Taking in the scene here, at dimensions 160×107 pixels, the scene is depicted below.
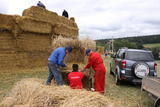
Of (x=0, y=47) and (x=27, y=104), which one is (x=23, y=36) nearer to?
(x=0, y=47)

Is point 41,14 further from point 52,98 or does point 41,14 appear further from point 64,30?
point 52,98

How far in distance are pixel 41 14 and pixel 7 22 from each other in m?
2.56

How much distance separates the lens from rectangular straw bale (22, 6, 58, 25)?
12.6 m

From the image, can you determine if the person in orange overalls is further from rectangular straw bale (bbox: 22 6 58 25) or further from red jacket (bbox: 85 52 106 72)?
rectangular straw bale (bbox: 22 6 58 25)

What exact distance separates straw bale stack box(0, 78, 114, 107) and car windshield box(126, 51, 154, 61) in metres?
5.78

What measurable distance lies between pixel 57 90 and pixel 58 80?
2371mm

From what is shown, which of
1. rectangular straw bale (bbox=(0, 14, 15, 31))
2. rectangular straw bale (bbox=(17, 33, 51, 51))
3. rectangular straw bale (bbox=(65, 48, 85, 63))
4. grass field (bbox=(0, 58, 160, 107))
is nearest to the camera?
grass field (bbox=(0, 58, 160, 107))

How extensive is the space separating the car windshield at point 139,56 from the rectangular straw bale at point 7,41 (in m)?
6.31

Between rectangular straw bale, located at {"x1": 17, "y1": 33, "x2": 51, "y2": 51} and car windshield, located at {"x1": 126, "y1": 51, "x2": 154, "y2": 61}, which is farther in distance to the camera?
rectangular straw bale, located at {"x1": 17, "y1": 33, "x2": 51, "y2": 51}

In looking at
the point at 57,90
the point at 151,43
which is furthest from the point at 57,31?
the point at 151,43

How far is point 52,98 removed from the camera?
4578 mm

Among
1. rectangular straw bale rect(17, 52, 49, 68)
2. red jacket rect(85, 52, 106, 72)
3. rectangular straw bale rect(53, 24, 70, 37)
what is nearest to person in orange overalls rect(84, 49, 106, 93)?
red jacket rect(85, 52, 106, 72)

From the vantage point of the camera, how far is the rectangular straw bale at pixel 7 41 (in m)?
11.4

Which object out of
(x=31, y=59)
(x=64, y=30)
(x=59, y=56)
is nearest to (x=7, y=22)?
(x=31, y=59)
